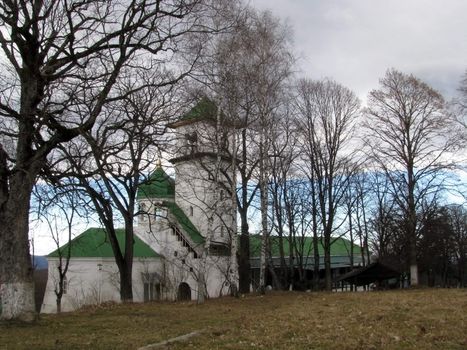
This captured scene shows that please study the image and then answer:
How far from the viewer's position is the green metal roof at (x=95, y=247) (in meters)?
49.0

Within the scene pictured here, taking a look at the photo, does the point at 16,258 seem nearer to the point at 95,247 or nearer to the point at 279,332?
the point at 279,332

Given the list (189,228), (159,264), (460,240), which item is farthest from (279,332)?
(460,240)

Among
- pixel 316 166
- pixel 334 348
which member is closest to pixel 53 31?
pixel 334 348

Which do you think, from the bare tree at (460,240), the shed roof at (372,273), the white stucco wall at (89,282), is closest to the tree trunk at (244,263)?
the shed roof at (372,273)

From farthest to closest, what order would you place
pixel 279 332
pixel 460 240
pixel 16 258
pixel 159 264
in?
pixel 460 240 → pixel 159 264 → pixel 16 258 → pixel 279 332

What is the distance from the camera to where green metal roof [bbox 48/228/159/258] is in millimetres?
48969

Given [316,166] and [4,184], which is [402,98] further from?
[4,184]

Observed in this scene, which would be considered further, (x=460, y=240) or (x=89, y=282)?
(x=460, y=240)

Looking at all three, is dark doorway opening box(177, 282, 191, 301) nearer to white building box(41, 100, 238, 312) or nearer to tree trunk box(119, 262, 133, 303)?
white building box(41, 100, 238, 312)

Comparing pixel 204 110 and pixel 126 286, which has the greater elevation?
pixel 204 110

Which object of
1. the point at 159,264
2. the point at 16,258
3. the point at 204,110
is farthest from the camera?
the point at 159,264

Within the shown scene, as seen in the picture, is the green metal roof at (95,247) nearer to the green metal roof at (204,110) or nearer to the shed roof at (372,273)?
the shed roof at (372,273)

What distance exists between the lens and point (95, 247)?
4953cm

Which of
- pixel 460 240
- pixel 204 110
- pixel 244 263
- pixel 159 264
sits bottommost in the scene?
pixel 159 264
